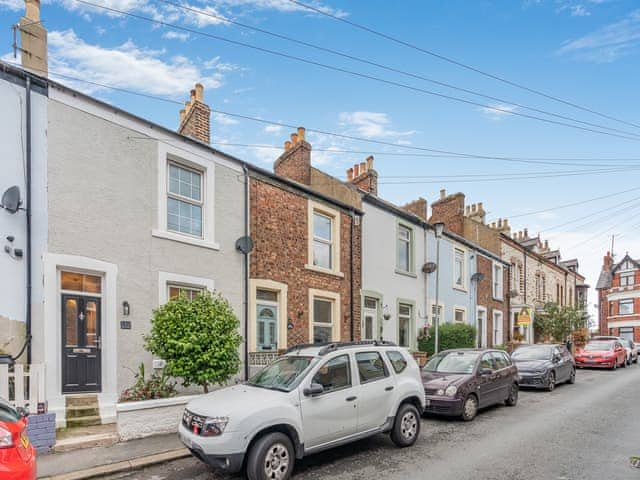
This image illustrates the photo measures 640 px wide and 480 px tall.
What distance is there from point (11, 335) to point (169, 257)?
130 inches

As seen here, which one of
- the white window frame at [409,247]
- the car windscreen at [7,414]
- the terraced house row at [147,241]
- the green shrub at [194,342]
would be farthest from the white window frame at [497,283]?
the car windscreen at [7,414]

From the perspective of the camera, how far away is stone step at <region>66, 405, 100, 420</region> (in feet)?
28.0

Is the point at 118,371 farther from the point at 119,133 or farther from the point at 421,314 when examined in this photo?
the point at 421,314

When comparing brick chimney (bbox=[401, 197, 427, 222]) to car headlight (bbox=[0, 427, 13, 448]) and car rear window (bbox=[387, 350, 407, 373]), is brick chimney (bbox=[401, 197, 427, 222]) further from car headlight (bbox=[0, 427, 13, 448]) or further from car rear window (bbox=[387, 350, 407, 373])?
car headlight (bbox=[0, 427, 13, 448])

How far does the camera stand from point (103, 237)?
9266 mm

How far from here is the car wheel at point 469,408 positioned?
997cm

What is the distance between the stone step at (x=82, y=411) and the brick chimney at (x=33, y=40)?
249 inches

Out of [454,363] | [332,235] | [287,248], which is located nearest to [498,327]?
[332,235]

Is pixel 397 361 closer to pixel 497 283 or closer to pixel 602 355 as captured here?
pixel 602 355

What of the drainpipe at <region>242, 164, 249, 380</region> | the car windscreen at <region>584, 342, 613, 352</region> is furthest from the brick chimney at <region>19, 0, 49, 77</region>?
the car windscreen at <region>584, 342, 613, 352</region>

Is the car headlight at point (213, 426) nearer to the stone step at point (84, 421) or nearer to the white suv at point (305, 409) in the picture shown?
the white suv at point (305, 409)

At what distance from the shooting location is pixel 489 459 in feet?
23.7

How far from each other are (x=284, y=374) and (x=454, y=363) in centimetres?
573

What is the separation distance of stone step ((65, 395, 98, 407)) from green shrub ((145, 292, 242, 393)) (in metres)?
1.49
